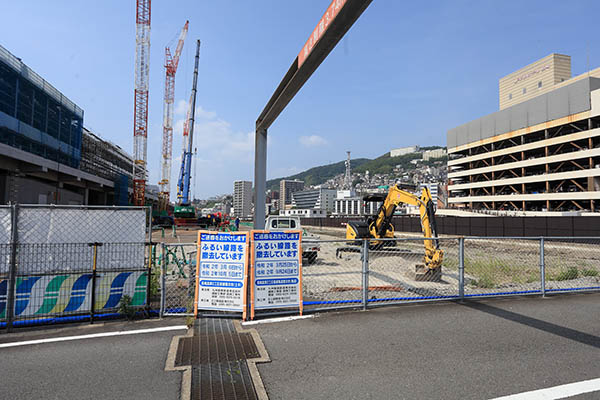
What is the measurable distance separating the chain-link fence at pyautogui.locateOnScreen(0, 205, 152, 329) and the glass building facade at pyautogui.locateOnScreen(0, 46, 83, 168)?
32730 mm

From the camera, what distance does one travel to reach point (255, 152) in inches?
463

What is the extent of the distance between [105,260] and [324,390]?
503 cm

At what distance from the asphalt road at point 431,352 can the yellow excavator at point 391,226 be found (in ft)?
13.9

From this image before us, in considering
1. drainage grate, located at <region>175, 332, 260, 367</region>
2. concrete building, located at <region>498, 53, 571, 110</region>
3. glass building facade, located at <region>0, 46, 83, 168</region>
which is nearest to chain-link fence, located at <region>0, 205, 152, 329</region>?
drainage grate, located at <region>175, 332, 260, 367</region>

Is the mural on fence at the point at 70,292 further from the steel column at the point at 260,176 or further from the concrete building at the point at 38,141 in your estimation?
the concrete building at the point at 38,141

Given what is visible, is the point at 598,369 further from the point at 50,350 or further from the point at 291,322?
the point at 50,350

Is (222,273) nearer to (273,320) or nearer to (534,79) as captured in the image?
(273,320)

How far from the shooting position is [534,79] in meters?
94.6

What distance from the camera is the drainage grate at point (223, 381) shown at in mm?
3867

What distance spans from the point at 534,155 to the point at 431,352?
7257cm

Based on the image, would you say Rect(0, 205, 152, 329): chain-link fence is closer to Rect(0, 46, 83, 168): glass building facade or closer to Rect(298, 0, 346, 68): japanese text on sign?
Rect(298, 0, 346, 68): japanese text on sign

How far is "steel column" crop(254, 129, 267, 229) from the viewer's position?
1152cm

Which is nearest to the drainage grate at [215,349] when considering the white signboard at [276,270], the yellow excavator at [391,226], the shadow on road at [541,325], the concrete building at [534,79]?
the white signboard at [276,270]

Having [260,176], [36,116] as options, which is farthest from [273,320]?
[36,116]
